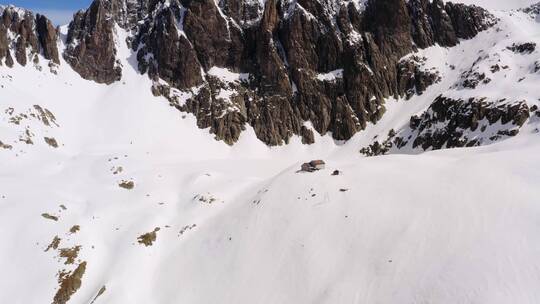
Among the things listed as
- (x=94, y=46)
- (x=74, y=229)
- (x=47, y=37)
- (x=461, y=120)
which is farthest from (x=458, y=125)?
(x=47, y=37)

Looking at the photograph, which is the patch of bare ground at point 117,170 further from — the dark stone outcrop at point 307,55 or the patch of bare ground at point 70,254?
the dark stone outcrop at point 307,55

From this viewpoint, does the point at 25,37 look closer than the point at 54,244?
No

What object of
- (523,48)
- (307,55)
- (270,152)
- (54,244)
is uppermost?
(307,55)

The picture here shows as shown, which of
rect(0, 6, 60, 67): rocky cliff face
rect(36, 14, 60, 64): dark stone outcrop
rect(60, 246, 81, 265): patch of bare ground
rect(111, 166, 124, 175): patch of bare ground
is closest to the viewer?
rect(60, 246, 81, 265): patch of bare ground

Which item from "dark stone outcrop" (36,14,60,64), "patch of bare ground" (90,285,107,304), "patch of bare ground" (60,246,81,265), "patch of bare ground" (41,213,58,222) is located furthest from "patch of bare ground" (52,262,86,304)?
"dark stone outcrop" (36,14,60,64)

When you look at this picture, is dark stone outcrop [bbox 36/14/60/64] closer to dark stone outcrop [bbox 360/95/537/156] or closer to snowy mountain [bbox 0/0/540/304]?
snowy mountain [bbox 0/0/540/304]

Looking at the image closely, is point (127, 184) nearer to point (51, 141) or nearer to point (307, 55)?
point (51, 141)

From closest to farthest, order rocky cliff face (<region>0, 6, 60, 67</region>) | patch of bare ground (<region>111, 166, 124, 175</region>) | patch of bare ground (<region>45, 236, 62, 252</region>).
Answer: patch of bare ground (<region>45, 236, 62, 252</region>) < patch of bare ground (<region>111, 166, 124, 175</region>) < rocky cliff face (<region>0, 6, 60, 67</region>)

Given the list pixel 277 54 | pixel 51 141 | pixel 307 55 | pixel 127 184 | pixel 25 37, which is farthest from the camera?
pixel 307 55
